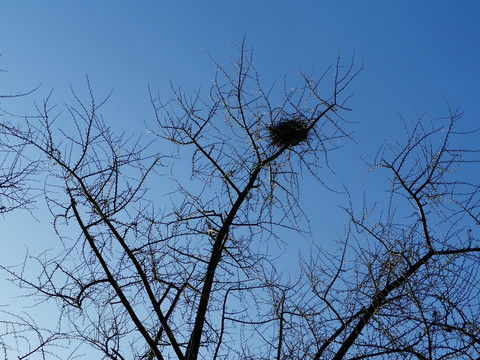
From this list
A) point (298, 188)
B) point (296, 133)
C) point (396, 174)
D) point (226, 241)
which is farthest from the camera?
point (296, 133)

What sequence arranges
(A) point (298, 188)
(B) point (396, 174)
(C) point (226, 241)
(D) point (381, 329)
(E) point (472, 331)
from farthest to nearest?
(A) point (298, 188)
(C) point (226, 241)
(B) point (396, 174)
(D) point (381, 329)
(E) point (472, 331)

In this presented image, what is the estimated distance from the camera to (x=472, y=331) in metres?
3.75

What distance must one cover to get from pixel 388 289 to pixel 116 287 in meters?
2.01

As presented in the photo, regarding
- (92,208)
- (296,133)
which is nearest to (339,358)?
(92,208)

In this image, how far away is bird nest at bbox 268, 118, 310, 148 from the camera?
231 inches

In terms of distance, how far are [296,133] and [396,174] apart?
1752 millimetres

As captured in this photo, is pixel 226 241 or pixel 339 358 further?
pixel 226 241

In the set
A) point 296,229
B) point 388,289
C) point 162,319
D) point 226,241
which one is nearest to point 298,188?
point 296,229

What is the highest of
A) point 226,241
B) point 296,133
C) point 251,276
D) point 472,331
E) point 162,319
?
point 296,133

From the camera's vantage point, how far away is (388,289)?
14.1 feet

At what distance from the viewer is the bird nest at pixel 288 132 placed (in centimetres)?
588

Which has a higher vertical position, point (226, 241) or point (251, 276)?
point (226, 241)

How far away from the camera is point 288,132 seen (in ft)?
20.3

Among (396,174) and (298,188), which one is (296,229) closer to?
(298,188)
